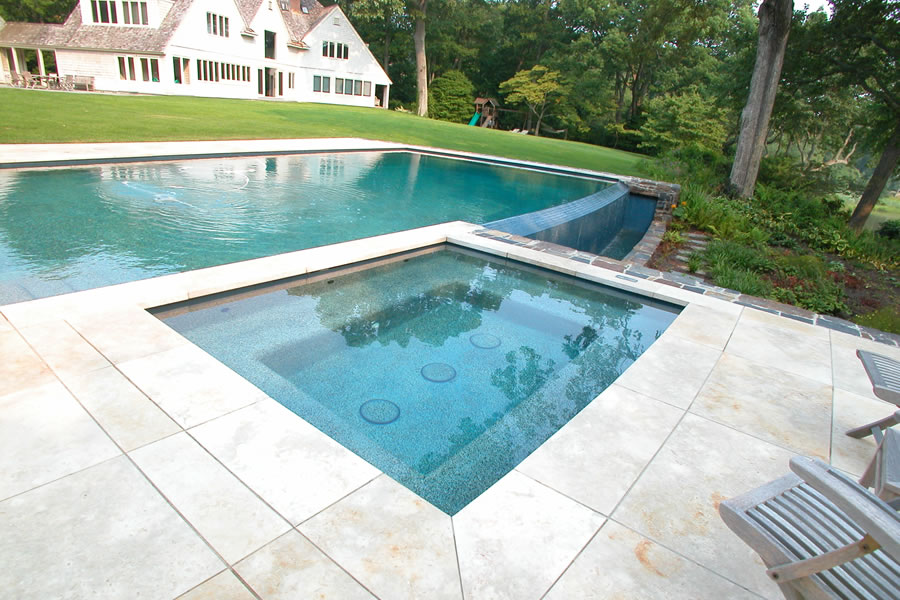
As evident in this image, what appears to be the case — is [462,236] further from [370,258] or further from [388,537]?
[388,537]

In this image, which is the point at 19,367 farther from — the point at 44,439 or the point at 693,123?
the point at 693,123

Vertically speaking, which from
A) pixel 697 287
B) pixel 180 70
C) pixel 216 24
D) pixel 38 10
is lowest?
pixel 697 287

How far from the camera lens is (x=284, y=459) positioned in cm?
253

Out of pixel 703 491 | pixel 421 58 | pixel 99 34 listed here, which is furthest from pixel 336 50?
pixel 703 491

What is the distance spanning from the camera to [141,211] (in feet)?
23.8

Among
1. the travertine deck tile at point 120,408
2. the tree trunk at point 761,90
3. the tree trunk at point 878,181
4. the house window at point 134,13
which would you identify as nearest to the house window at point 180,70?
the house window at point 134,13

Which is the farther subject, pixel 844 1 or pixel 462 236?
pixel 844 1

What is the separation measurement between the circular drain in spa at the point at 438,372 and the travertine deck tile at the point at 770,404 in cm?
171

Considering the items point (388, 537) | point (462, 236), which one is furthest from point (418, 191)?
point (388, 537)

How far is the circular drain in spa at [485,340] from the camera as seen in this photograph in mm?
4477

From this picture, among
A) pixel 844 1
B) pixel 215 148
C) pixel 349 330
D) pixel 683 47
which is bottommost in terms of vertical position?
pixel 349 330

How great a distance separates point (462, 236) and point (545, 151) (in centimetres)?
1531

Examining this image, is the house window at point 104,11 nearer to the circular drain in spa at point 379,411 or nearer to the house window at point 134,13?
the house window at point 134,13

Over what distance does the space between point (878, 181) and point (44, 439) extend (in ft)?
55.7
